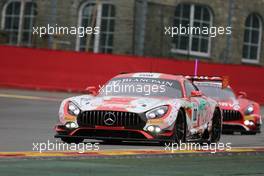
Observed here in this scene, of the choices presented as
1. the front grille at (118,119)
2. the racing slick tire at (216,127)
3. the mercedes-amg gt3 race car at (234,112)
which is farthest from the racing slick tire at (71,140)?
the mercedes-amg gt3 race car at (234,112)

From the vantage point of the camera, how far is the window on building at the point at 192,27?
45812 millimetres

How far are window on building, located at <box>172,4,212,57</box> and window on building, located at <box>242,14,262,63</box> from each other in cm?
258

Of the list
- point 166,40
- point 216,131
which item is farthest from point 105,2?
point 216,131

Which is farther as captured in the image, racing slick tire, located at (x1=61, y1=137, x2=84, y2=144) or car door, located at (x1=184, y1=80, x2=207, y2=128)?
car door, located at (x1=184, y1=80, x2=207, y2=128)

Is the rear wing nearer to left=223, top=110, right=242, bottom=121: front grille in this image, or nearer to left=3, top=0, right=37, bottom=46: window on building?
left=223, top=110, right=242, bottom=121: front grille

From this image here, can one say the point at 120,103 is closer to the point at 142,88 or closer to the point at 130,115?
the point at 130,115

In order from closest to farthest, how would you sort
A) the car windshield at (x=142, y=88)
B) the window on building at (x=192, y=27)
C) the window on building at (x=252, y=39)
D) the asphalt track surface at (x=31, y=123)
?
1. the car windshield at (x=142, y=88)
2. the asphalt track surface at (x=31, y=123)
3. the window on building at (x=192, y=27)
4. the window on building at (x=252, y=39)

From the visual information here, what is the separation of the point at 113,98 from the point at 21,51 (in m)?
18.0

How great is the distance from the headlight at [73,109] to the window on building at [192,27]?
1236 inches

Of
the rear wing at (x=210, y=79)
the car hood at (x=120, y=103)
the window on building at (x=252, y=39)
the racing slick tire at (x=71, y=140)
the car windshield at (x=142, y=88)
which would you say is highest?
the window on building at (x=252, y=39)

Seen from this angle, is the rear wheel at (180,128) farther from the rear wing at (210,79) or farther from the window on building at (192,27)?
the window on building at (192,27)

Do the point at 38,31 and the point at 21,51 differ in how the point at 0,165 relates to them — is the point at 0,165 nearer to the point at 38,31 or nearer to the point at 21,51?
the point at 21,51

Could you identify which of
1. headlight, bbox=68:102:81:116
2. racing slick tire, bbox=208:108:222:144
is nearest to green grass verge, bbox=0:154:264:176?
headlight, bbox=68:102:81:116

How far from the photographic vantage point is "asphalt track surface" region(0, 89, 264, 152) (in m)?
15.2
